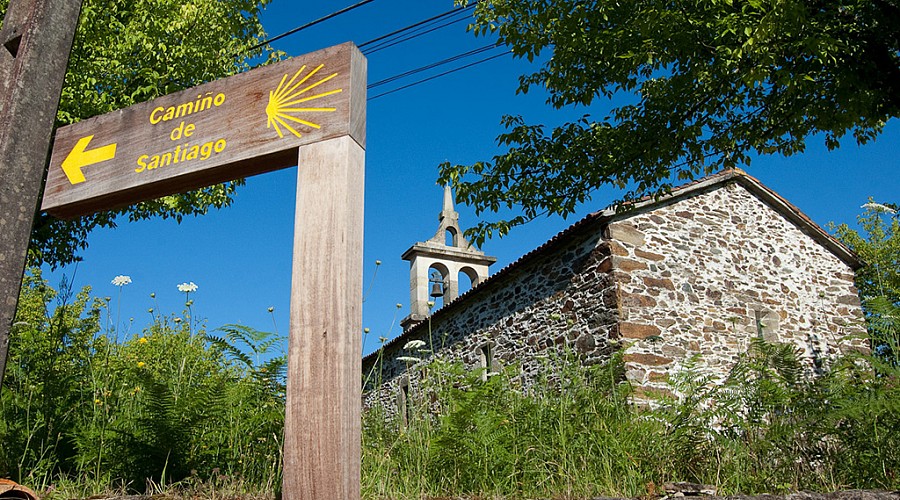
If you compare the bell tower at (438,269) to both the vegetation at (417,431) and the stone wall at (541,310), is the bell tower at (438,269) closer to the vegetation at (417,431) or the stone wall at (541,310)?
the stone wall at (541,310)

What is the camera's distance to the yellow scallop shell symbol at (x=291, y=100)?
270cm

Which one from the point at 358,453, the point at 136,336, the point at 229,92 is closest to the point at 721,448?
the point at 358,453

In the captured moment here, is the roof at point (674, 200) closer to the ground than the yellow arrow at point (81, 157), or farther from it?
farther from it

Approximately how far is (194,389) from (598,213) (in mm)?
8374

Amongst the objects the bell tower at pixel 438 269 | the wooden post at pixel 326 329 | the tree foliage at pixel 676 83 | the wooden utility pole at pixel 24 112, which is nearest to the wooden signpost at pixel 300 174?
the wooden post at pixel 326 329

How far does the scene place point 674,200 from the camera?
12.1 metres

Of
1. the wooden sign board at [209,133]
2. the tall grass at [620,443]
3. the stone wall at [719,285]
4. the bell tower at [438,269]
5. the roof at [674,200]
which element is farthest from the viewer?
the bell tower at [438,269]

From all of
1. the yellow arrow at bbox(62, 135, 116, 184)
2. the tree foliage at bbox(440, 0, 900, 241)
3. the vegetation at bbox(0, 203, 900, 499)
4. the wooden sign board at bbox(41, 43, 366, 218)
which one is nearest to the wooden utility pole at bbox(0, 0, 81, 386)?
the wooden sign board at bbox(41, 43, 366, 218)

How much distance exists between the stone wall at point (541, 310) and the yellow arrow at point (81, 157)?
676 cm

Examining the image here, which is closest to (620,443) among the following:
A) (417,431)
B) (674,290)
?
(417,431)

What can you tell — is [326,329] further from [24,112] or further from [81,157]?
[81,157]

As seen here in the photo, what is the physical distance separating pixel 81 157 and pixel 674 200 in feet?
34.6

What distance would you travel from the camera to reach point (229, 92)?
2.98m

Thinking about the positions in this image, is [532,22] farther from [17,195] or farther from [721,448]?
[17,195]
